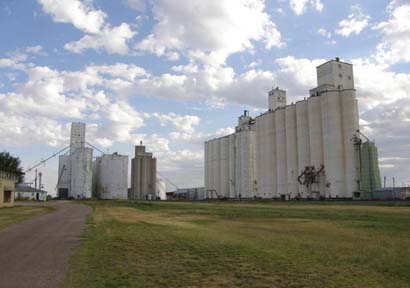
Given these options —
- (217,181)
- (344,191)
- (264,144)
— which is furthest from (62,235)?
(217,181)

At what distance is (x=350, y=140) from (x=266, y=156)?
27.2 m

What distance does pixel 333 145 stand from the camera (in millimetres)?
81562

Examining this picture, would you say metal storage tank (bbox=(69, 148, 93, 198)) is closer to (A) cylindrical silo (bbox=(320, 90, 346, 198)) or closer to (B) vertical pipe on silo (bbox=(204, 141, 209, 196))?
(B) vertical pipe on silo (bbox=(204, 141, 209, 196))

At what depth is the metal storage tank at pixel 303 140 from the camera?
8925 centimetres

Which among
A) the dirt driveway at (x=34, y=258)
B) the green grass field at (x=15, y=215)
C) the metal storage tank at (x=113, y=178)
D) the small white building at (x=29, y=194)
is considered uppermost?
the metal storage tank at (x=113, y=178)

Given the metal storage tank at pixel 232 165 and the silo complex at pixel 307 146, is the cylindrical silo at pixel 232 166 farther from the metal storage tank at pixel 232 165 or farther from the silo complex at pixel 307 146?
the silo complex at pixel 307 146

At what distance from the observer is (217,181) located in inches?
5305

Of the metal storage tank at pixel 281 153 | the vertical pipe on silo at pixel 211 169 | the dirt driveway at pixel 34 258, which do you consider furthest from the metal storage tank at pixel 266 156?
the dirt driveway at pixel 34 258

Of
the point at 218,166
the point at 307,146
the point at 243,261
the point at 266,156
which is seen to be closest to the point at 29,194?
the point at 218,166

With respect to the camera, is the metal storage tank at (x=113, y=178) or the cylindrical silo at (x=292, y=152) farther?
the metal storage tank at (x=113, y=178)

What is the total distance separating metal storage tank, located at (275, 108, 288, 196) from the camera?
96.8 m

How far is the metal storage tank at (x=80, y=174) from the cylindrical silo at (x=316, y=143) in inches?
2996

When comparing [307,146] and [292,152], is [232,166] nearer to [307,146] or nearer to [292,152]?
[292,152]

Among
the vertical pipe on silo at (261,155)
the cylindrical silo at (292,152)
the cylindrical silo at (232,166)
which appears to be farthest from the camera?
the cylindrical silo at (232,166)
